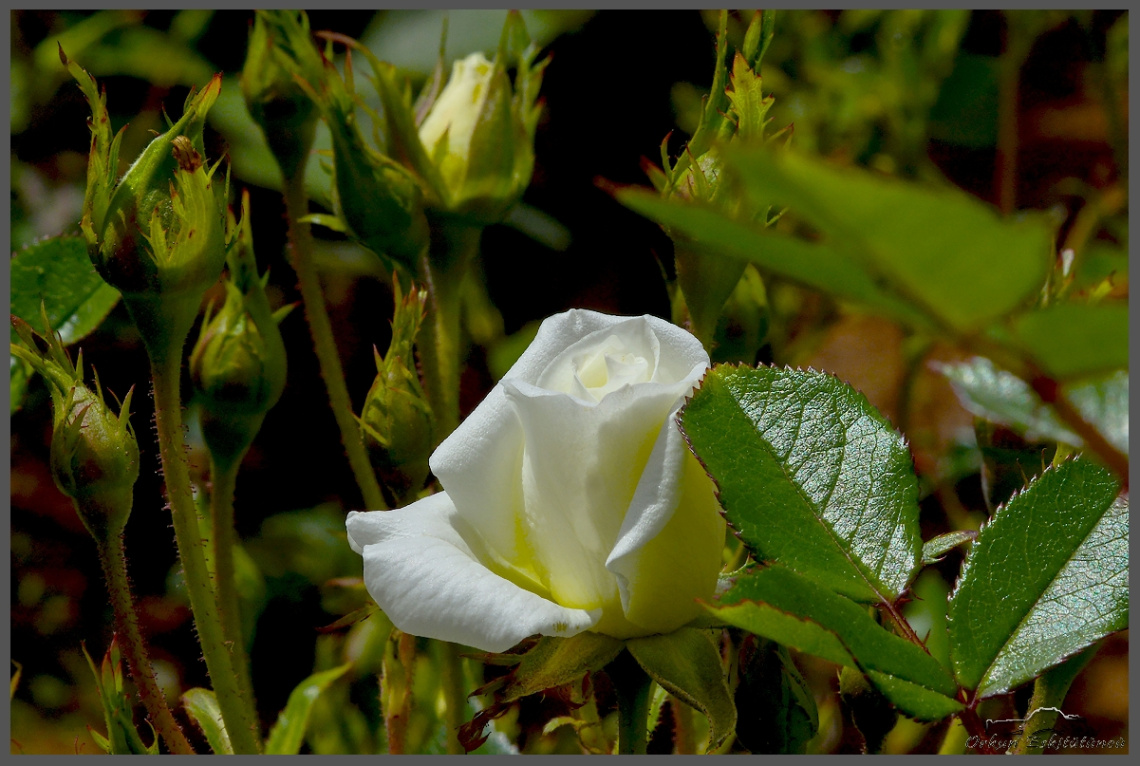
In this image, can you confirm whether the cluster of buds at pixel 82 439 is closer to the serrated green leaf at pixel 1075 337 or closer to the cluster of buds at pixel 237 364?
the cluster of buds at pixel 237 364

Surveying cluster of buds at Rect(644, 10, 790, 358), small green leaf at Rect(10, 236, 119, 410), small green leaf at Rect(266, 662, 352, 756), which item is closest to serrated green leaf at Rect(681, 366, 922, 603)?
cluster of buds at Rect(644, 10, 790, 358)

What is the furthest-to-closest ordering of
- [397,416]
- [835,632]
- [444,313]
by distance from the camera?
[444,313] → [397,416] → [835,632]

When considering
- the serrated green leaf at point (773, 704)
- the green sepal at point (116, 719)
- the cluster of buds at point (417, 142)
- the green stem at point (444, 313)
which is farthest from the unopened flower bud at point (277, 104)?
the serrated green leaf at point (773, 704)

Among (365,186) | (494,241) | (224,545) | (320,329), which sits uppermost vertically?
(365,186)

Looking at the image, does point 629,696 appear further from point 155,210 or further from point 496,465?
point 155,210

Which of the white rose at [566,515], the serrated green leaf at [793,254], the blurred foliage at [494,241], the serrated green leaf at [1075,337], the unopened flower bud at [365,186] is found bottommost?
the blurred foliage at [494,241]

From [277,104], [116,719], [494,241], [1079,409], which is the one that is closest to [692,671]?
[1079,409]

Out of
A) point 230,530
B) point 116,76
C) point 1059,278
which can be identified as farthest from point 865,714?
point 116,76
